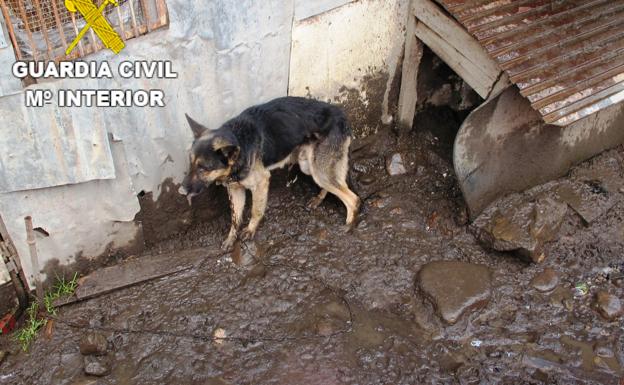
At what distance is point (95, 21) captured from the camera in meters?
4.77

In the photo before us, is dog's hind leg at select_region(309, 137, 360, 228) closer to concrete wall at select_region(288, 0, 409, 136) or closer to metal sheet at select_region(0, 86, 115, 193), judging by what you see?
concrete wall at select_region(288, 0, 409, 136)

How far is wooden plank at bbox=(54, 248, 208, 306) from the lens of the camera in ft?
19.1

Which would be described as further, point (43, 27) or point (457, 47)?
point (457, 47)

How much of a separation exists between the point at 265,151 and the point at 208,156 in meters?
0.76

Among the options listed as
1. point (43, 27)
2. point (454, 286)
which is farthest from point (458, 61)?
point (43, 27)

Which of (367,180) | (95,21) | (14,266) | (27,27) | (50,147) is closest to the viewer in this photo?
(27,27)

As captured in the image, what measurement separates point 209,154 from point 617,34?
451 centimetres

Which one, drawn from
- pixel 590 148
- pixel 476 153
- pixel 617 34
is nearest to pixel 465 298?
pixel 476 153

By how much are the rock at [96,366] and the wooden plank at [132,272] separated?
76cm

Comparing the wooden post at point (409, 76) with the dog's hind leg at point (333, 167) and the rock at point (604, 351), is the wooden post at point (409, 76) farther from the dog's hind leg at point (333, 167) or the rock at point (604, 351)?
the rock at point (604, 351)

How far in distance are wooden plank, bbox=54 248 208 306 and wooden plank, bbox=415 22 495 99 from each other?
11.3 feet

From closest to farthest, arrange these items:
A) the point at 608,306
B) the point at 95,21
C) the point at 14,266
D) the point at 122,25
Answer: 1. the point at 95,21
2. the point at 122,25
3. the point at 14,266
4. the point at 608,306

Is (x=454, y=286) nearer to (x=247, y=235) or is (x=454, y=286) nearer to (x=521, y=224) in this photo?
(x=521, y=224)

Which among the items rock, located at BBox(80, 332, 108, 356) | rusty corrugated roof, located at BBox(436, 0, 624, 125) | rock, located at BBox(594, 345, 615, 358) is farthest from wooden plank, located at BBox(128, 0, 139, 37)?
rock, located at BBox(594, 345, 615, 358)
